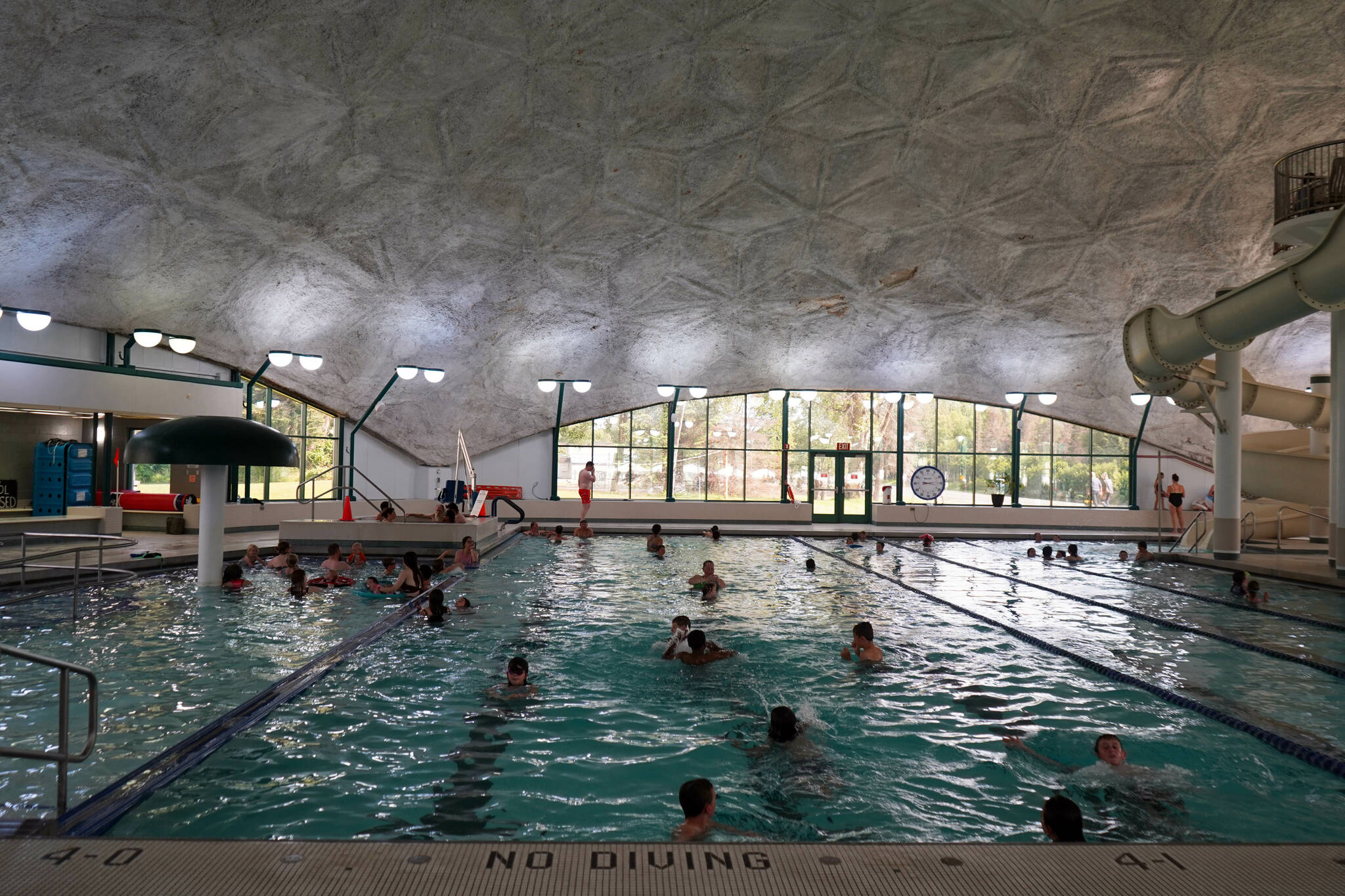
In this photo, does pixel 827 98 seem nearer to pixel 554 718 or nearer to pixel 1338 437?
pixel 1338 437

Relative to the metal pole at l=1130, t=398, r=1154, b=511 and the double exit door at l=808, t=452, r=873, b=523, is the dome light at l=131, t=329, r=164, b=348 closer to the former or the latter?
the double exit door at l=808, t=452, r=873, b=523

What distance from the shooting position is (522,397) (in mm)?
25047

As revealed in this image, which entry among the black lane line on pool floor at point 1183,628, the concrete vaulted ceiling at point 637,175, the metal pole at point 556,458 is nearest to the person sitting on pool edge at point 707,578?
the black lane line on pool floor at point 1183,628

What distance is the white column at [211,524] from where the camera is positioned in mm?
11773

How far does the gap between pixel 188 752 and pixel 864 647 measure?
5.98m

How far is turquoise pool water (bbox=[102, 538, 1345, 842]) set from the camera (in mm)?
4734

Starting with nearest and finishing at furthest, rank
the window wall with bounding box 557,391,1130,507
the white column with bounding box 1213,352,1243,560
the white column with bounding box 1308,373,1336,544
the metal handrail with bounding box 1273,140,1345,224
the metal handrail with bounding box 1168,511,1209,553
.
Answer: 1. the metal handrail with bounding box 1273,140,1345,224
2. the white column with bounding box 1213,352,1243,560
3. the metal handrail with bounding box 1168,511,1209,553
4. the white column with bounding box 1308,373,1336,544
5. the window wall with bounding box 557,391,1130,507

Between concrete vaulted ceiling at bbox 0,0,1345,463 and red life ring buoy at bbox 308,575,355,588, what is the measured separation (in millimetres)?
7256

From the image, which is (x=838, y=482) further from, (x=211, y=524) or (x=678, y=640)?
(x=211, y=524)

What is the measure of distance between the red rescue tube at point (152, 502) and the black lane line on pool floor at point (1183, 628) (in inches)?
660

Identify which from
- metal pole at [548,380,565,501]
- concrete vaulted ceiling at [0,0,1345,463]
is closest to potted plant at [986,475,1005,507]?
concrete vaulted ceiling at [0,0,1345,463]

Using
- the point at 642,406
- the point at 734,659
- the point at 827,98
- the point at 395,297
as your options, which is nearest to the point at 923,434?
the point at 642,406

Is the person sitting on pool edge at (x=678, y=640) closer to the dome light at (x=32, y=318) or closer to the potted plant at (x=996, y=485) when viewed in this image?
the dome light at (x=32, y=318)

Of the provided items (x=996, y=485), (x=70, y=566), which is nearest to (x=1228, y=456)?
(x=996, y=485)
